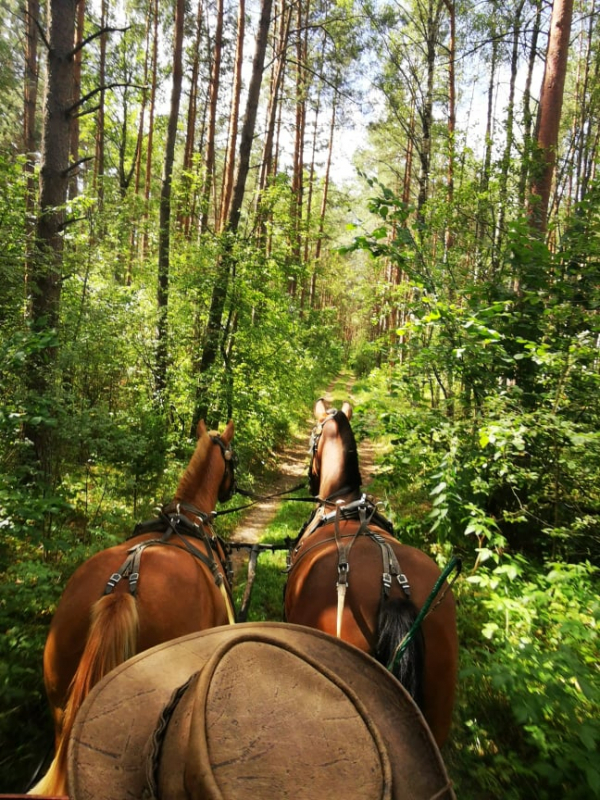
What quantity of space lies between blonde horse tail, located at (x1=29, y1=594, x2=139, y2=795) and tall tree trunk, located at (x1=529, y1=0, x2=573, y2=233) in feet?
19.8

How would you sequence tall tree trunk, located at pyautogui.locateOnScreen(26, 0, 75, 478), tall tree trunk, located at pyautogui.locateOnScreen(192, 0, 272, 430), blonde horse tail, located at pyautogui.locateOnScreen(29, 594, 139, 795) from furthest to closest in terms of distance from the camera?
tall tree trunk, located at pyautogui.locateOnScreen(192, 0, 272, 430)
tall tree trunk, located at pyautogui.locateOnScreen(26, 0, 75, 478)
blonde horse tail, located at pyautogui.locateOnScreen(29, 594, 139, 795)

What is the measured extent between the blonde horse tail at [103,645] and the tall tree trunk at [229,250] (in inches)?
205

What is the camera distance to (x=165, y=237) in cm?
837

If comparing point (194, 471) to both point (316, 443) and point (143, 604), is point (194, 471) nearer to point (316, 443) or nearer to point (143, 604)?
point (316, 443)

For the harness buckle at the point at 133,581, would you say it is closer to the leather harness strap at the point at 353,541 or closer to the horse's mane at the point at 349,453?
the leather harness strap at the point at 353,541

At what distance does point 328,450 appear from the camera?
3.66 metres

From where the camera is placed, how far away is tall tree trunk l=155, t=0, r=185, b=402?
7.52 meters

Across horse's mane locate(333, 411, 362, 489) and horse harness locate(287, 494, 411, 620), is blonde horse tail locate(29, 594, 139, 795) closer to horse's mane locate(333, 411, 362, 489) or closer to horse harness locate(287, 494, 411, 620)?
horse harness locate(287, 494, 411, 620)

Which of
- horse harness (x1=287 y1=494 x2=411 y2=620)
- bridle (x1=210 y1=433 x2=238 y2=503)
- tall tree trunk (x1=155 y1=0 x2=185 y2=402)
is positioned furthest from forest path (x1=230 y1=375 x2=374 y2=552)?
tall tree trunk (x1=155 y1=0 x2=185 y2=402)

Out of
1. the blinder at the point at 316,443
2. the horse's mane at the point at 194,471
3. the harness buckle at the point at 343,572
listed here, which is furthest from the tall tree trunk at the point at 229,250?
the harness buckle at the point at 343,572

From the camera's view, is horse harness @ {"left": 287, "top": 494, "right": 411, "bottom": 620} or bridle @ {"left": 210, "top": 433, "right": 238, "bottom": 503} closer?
horse harness @ {"left": 287, "top": 494, "right": 411, "bottom": 620}

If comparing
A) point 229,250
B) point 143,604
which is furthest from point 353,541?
point 229,250

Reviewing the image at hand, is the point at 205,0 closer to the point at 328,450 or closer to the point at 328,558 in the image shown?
the point at 328,450

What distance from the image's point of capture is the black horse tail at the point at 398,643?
1.93 metres
